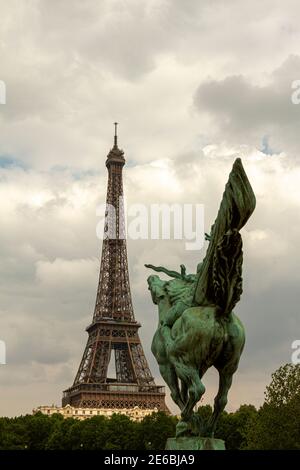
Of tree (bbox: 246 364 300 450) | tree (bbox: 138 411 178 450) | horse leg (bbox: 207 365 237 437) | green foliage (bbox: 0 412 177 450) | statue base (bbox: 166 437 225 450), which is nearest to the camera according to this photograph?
statue base (bbox: 166 437 225 450)

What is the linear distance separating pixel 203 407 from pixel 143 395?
29737 mm

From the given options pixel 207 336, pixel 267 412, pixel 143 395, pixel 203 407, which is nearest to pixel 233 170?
pixel 207 336

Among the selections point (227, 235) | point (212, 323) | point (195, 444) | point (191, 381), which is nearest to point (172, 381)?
point (191, 381)

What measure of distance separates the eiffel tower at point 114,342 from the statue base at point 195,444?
7766cm

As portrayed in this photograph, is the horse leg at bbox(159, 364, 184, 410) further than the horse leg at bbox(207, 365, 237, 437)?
Yes

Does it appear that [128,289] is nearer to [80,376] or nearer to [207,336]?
[80,376]

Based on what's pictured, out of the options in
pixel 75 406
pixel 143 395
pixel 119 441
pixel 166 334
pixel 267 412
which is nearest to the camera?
pixel 166 334

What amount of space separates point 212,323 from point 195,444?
2.11 meters

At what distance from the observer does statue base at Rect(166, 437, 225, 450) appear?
42.3ft

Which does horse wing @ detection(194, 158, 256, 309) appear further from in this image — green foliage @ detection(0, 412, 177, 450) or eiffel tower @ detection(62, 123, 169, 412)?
eiffel tower @ detection(62, 123, 169, 412)

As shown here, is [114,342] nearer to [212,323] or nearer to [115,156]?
[115,156]

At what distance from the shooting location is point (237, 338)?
1310cm

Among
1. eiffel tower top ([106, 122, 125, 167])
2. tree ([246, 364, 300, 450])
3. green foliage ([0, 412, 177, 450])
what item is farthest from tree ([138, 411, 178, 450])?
eiffel tower top ([106, 122, 125, 167])

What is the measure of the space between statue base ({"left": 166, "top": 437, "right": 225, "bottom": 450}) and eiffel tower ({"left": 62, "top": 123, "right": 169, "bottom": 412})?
77658 millimetres
